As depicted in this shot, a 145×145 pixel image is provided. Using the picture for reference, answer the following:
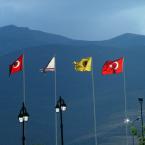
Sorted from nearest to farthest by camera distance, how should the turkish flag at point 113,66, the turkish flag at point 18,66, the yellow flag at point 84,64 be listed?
the turkish flag at point 18,66 → the yellow flag at point 84,64 → the turkish flag at point 113,66

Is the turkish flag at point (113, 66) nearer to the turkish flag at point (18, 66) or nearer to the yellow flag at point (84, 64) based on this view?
the yellow flag at point (84, 64)

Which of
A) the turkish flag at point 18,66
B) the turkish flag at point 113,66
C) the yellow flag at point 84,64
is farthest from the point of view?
the turkish flag at point 113,66

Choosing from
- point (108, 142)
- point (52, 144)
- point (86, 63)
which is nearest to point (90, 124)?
point (52, 144)

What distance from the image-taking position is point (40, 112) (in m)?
196

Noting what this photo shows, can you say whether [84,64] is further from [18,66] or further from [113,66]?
[18,66]

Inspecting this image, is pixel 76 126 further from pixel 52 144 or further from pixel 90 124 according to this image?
pixel 52 144

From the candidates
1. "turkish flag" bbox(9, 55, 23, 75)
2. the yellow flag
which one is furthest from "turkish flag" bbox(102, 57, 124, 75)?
"turkish flag" bbox(9, 55, 23, 75)

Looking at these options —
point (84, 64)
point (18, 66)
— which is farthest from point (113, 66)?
point (18, 66)

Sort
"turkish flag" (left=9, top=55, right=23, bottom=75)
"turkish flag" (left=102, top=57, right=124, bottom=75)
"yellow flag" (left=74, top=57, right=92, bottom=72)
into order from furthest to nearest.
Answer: "turkish flag" (left=102, top=57, right=124, bottom=75), "yellow flag" (left=74, top=57, right=92, bottom=72), "turkish flag" (left=9, top=55, right=23, bottom=75)

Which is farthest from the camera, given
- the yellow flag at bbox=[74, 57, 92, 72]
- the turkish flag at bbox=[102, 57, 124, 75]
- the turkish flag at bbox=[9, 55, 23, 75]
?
the turkish flag at bbox=[102, 57, 124, 75]

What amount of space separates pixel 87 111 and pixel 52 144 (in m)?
53.8

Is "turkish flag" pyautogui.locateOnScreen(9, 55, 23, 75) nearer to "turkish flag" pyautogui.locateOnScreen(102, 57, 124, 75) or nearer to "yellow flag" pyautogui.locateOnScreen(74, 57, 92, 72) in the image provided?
"yellow flag" pyautogui.locateOnScreen(74, 57, 92, 72)

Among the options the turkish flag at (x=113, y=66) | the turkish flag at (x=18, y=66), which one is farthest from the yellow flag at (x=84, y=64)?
the turkish flag at (x=18, y=66)

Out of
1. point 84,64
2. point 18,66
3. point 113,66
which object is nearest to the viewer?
point 18,66
